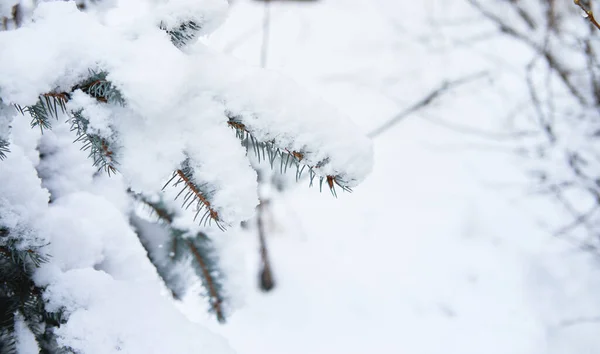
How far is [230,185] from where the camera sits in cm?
51

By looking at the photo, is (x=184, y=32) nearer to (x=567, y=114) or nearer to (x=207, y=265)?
(x=207, y=265)

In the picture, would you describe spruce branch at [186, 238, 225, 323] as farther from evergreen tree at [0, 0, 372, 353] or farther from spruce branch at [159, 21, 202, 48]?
spruce branch at [159, 21, 202, 48]

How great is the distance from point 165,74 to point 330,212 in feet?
7.74

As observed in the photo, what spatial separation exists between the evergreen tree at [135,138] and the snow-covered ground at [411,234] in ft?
1.23

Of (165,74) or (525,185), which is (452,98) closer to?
(525,185)

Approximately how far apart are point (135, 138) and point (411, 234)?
2290 mm

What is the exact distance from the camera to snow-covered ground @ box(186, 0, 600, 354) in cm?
187

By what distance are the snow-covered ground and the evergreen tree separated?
1.23 ft

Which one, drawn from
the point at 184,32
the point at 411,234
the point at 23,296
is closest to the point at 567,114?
the point at 411,234

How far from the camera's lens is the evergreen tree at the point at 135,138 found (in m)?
0.50

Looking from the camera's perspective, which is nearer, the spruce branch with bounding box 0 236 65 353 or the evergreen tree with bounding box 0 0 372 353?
the evergreen tree with bounding box 0 0 372 353

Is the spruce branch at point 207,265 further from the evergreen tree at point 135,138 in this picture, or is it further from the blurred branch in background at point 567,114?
the blurred branch in background at point 567,114

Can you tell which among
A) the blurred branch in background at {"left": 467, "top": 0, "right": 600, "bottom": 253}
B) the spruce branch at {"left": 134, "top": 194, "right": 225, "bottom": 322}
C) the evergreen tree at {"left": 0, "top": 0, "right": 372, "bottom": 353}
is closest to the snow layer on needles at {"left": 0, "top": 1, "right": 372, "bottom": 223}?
the evergreen tree at {"left": 0, "top": 0, "right": 372, "bottom": 353}

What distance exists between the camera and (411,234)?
253 centimetres
